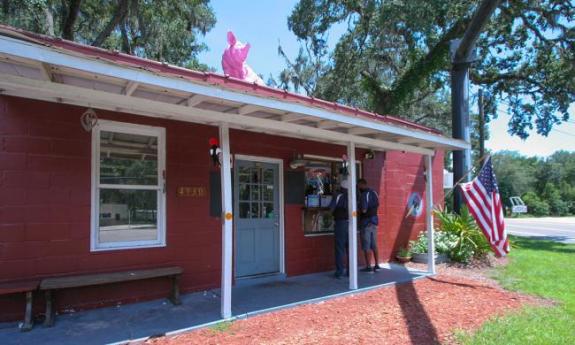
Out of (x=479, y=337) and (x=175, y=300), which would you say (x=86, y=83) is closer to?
(x=175, y=300)

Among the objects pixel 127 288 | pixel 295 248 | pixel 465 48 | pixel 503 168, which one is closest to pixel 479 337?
pixel 295 248

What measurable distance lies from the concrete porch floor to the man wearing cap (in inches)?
14.5

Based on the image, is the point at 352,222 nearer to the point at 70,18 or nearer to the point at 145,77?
the point at 145,77

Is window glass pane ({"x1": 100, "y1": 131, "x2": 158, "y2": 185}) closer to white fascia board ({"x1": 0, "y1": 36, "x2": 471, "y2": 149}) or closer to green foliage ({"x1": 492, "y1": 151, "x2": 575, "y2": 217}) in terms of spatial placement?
white fascia board ({"x1": 0, "y1": 36, "x2": 471, "y2": 149})

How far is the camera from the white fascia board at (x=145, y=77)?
339 cm

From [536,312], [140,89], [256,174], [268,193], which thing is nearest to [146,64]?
[140,89]

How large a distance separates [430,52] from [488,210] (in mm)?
9085

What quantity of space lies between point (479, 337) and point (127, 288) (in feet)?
14.6

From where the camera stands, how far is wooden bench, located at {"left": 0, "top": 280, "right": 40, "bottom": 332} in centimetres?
465

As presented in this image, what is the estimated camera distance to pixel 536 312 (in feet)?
18.8

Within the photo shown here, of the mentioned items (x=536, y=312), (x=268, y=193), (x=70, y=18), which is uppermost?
(x=70, y=18)

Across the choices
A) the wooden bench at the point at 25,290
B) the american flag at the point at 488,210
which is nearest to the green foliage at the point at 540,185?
the american flag at the point at 488,210

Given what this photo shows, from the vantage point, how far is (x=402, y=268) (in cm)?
890

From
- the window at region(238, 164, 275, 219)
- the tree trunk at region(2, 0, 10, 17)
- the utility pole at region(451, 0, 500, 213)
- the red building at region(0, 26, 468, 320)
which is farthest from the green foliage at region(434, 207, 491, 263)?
the tree trunk at region(2, 0, 10, 17)
